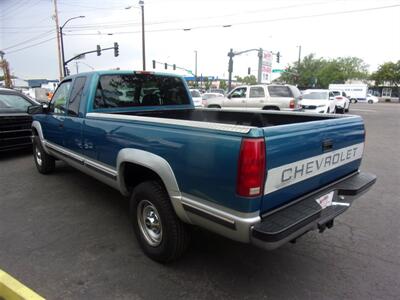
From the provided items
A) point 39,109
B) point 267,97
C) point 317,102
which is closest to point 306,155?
point 39,109

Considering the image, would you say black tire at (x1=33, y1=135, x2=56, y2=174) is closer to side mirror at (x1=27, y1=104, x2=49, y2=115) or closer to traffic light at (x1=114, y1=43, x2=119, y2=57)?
side mirror at (x1=27, y1=104, x2=49, y2=115)

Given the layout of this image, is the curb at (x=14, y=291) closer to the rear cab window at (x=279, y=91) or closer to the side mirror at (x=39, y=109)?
the side mirror at (x=39, y=109)

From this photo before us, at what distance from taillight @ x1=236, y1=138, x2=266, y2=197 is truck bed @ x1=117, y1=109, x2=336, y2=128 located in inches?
67.1

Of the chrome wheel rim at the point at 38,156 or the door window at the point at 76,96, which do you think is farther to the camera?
the chrome wheel rim at the point at 38,156

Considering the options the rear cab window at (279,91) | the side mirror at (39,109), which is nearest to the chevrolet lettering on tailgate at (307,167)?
the side mirror at (39,109)

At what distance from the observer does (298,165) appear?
239 cm

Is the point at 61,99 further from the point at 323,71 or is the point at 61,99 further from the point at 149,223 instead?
the point at 323,71

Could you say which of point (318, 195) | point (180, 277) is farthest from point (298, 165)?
point (180, 277)

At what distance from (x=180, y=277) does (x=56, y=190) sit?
128 inches

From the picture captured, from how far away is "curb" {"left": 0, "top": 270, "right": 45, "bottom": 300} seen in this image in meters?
2.34

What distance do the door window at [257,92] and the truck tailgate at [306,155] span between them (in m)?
11.6

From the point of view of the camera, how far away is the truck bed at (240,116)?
12.7 ft

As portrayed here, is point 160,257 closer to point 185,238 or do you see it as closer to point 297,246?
point 185,238

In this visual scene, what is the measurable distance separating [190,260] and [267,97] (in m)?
12.0
